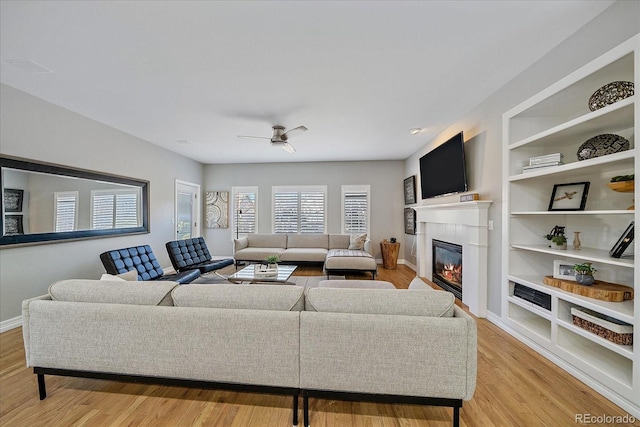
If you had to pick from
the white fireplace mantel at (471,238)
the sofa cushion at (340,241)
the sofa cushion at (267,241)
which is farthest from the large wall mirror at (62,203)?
the white fireplace mantel at (471,238)

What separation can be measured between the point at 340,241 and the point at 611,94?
4783mm

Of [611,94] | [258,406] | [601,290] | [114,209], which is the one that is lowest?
[258,406]

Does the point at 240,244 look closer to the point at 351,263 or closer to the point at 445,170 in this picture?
the point at 351,263

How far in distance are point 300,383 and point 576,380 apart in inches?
82.1

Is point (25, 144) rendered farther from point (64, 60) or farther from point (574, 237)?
point (574, 237)

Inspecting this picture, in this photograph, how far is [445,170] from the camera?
374cm

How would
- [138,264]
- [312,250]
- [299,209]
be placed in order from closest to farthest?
1. [138,264]
2. [312,250]
3. [299,209]

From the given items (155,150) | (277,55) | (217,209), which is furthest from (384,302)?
(217,209)

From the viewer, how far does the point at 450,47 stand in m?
2.08

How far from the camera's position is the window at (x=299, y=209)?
6.51m

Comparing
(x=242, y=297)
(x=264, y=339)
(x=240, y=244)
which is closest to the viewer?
(x=264, y=339)

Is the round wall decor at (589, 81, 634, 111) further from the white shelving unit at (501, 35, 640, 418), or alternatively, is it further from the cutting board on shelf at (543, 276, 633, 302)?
the cutting board on shelf at (543, 276, 633, 302)

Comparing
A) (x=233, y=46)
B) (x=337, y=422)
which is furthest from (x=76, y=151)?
(x=337, y=422)

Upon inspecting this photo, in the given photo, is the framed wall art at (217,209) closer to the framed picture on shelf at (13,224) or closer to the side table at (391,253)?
the framed picture on shelf at (13,224)
